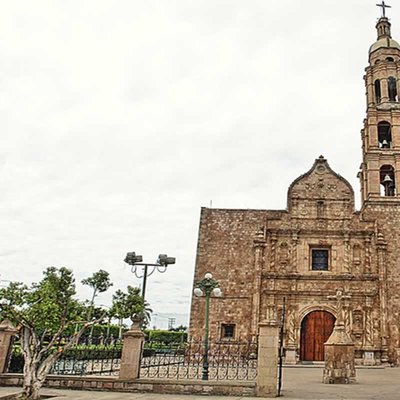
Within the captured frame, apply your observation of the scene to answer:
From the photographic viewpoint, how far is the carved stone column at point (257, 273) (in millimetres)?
23406

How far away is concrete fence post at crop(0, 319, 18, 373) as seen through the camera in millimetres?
11945

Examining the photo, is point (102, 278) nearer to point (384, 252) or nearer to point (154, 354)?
point (154, 354)

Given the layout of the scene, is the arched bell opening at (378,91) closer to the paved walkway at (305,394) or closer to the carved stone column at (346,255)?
the carved stone column at (346,255)

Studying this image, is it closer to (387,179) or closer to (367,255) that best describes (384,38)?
(387,179)

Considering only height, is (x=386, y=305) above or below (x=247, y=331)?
above

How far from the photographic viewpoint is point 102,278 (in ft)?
36.4

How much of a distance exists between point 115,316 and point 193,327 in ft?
45.4

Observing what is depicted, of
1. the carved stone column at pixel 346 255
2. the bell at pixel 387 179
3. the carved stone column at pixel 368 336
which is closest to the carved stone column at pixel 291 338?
the carved stone column at pixel 368 336

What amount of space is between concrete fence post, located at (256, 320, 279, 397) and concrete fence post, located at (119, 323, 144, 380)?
10.4 feet

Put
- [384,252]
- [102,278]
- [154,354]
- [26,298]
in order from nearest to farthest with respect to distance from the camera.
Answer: [26,298]
[102,278]
[154,354]
[384,252]

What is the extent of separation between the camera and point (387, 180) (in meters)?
26.4

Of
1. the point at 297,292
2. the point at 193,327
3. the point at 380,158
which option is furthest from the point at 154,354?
the point at 380,158

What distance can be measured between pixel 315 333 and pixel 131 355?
1428cm

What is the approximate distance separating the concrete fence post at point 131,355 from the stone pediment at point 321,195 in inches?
619
